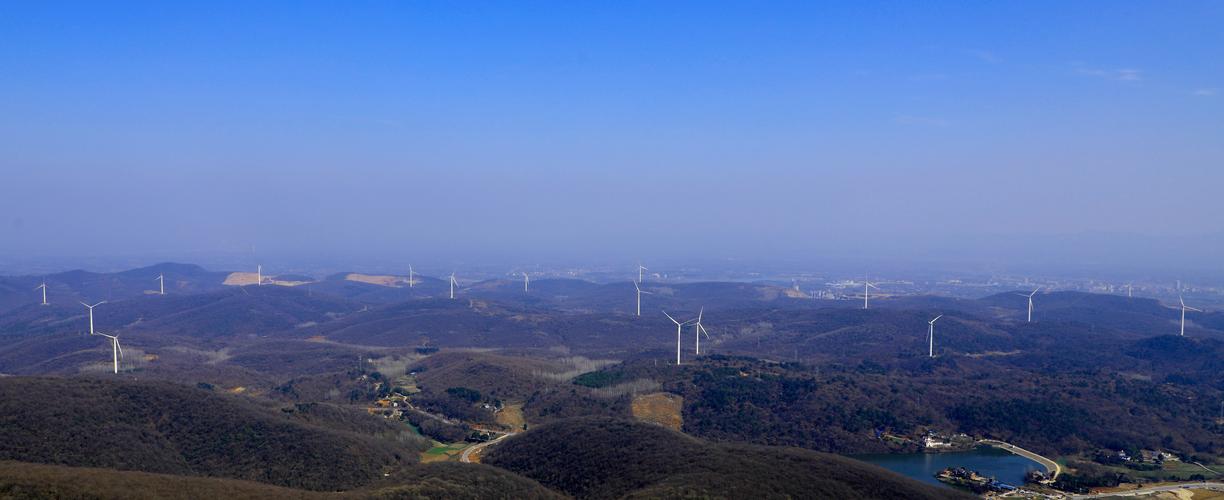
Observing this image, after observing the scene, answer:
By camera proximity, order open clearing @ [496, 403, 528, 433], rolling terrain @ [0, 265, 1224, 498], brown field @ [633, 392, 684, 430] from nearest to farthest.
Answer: rolling terrain @ [0, 265, 1224, 498] < brown field @ [633, 392, 684, 430] < open clearing @ [496, 403, 528, 433]

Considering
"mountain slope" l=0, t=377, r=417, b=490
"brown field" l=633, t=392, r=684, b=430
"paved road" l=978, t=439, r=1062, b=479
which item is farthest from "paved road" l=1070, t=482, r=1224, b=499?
"mountain slope" l=0, t=377, r=417, b=490

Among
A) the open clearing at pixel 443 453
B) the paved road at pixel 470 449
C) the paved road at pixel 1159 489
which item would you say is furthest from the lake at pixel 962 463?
the open clearing at pixel 443 453

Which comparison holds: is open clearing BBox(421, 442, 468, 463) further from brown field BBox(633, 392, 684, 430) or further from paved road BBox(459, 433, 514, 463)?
brown field BBox(633, 392, 684, 430)

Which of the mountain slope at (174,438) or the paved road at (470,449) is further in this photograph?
the paved road at (470,449)

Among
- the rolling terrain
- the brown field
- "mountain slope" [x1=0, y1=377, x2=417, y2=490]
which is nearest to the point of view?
the rolling terrain

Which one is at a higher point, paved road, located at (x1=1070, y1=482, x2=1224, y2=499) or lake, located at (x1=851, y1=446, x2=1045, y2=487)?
paved road, located at (x1=1070, y1=482, x2=1224, y2=499)

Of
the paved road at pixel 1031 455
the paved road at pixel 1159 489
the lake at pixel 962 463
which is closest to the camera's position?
the paved road at pixel 1159 489

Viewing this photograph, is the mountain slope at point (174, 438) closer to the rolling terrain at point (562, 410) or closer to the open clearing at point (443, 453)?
the rolling terrain at point (562, 410)
